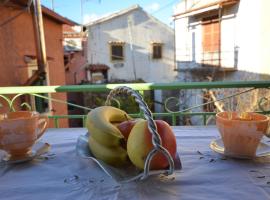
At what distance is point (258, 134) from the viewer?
0.66 m

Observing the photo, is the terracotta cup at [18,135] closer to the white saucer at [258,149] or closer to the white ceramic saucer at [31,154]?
the white ceramic saucer at [31,154]

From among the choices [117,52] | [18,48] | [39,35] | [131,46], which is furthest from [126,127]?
[131,46]

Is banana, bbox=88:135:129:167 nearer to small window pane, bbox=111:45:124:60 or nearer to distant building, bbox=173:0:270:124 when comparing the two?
distant building, bbox=173:0:270:124

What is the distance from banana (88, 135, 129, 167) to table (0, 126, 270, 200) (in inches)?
1.2

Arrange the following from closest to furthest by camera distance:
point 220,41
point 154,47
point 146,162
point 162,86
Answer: point 146,162
point 162,86
point 220,41
point 154,47

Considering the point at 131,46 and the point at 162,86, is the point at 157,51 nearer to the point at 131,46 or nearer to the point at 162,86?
the point at 131,46

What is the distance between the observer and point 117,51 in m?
12.5

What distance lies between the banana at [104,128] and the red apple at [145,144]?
0.04 meters

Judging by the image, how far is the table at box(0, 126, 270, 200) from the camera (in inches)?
21.2

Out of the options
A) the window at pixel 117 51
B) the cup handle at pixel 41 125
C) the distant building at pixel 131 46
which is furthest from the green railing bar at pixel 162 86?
the window at pixel 117 51

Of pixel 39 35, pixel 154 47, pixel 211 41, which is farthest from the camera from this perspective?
pixel 154 47

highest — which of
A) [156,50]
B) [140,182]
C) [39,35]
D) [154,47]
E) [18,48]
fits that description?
[154,47]

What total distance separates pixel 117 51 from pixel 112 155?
39.9 ft

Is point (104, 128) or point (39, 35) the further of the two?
point (39, 35)
